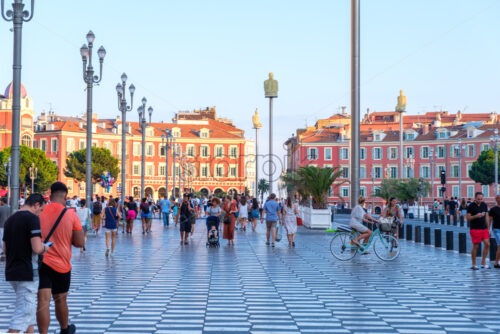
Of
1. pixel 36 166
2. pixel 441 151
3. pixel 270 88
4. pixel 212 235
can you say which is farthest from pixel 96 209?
pixel 441 151

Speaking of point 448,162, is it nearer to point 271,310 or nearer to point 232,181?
point 232,181

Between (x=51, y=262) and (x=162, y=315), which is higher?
(x=51, y=262)

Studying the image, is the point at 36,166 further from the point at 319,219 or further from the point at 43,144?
the point at 319,219

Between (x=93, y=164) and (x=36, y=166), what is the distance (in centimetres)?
920

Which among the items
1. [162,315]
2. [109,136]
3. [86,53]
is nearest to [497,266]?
[162,315]

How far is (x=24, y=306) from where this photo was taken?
7.52m

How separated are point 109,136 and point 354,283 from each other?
328ft

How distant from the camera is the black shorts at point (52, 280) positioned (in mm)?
Answer: 7820

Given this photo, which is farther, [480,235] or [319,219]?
[319,219]

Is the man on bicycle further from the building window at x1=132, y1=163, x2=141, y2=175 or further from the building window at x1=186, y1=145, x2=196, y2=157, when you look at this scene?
the building window at x1=186, y1=145, x2=196, y2=157

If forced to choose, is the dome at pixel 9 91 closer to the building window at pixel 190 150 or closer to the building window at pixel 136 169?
the building window at pixel 136 169

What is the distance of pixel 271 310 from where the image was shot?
414 inches

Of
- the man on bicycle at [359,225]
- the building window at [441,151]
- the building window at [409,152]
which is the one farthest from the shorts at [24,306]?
the building window at [409,152]

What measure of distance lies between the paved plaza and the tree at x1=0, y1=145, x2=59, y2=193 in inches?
2878
